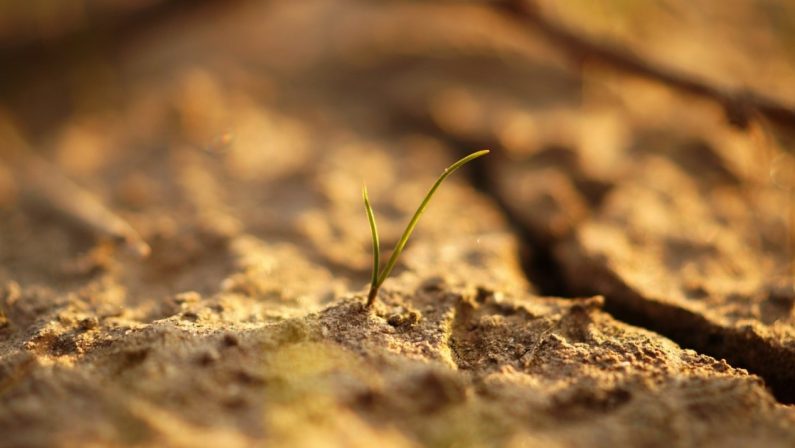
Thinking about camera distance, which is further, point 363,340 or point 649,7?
point 649,7

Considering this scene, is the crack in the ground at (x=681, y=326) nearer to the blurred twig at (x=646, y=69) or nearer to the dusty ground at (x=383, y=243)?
the dusty ground at (x=383, y=243)

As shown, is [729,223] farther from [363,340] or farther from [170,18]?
[170,18]

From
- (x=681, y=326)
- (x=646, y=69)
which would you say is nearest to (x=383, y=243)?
(x=681, y=326)

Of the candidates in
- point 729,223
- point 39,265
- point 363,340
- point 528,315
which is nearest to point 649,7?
point 729,223

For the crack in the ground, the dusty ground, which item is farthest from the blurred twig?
the crack in the ground

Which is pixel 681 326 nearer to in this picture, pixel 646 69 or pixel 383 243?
pixel 383 243

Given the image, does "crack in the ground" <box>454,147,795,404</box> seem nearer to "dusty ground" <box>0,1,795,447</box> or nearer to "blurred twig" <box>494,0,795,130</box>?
"dusty ground" <box>0,1,795,447</box>
